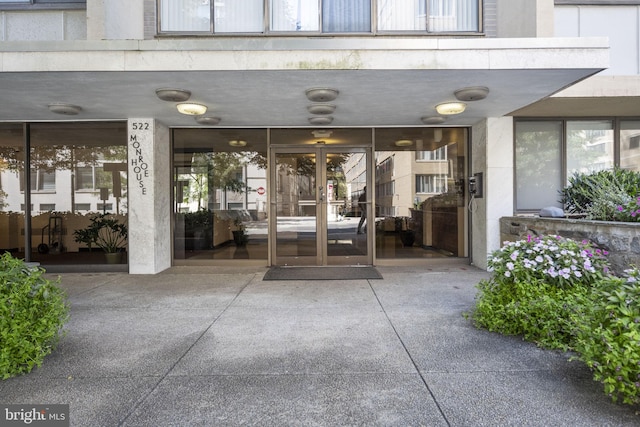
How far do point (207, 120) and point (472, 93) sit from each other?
169 inches

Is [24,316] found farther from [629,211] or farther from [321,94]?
[629,211]

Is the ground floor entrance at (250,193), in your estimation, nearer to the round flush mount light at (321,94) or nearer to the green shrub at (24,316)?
the round flush mount light at (321,94)

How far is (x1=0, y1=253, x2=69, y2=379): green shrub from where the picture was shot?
243 centimetres

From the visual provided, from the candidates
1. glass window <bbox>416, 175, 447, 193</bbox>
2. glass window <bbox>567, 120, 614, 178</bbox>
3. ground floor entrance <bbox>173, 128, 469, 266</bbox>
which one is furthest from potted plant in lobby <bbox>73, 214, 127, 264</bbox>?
glass window <bbox>567, 120, 614, 178</bbox>

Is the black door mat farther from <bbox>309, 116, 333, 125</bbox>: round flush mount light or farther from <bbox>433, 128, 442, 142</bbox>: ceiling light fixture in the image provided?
<bbox>433, 128, 442, 142</bbox>: ceiling light fixture

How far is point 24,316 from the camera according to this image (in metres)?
2.54

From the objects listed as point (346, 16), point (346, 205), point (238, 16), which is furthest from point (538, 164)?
point (238, 16)

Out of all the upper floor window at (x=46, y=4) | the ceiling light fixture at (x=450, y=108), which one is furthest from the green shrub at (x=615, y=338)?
the upper floor window at (x=46, y=4)

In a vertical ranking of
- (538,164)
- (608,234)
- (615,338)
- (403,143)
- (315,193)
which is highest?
(403,143)

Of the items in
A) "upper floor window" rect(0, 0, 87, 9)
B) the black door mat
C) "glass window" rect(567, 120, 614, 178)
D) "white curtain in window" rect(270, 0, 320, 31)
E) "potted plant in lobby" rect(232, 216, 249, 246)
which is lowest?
the black door mat

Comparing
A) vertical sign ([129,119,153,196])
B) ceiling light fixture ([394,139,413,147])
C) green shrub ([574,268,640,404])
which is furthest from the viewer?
ceiling light fixture ([394,139,413,147])

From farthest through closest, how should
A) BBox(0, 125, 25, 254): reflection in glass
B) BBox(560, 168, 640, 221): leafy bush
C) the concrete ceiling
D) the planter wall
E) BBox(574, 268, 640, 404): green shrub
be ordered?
1. BBox(0, 125, 25, 254): reflection in glass
2. BBox(560, 168, 640, 221): leafy bush
3. the concrete ceiling
4. the planter wall
5. BBox(574, 268, 640, 404): green shrub

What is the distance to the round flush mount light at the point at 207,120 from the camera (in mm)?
6146

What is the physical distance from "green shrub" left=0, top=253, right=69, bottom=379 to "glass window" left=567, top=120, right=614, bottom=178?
7738 mm
